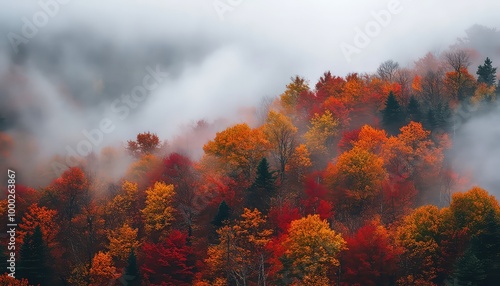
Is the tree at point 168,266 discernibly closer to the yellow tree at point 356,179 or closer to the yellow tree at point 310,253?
the yellow tree at point 310,253

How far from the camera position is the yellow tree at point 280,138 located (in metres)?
61.0

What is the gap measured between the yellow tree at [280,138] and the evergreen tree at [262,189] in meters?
6.73

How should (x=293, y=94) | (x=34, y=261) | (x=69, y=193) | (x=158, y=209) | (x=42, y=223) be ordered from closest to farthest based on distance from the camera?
(x=34, y=261), (x=158, y=209), (x=42, y=223), (x=69, y=193), (x=293, y=94)

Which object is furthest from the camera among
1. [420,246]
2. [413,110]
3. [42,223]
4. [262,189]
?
[413,110]

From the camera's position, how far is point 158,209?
5803 cm

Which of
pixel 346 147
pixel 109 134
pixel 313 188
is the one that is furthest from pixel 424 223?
pixel 109 134

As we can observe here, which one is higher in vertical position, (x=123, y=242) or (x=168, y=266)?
(x=123, y=242)

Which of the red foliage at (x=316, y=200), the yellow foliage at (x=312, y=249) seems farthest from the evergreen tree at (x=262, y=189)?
the yellow foliage at (x=312, y=249)

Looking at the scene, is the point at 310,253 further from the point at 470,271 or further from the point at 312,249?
the point at 470,271

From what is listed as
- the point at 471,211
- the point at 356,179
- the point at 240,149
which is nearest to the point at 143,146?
the point at 240,149

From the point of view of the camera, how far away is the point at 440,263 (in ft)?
137

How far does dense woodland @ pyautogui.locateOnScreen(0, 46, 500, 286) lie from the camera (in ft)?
138

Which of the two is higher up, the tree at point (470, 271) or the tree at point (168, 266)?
the tree at point (168, 266)

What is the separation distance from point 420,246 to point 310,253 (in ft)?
35.5
